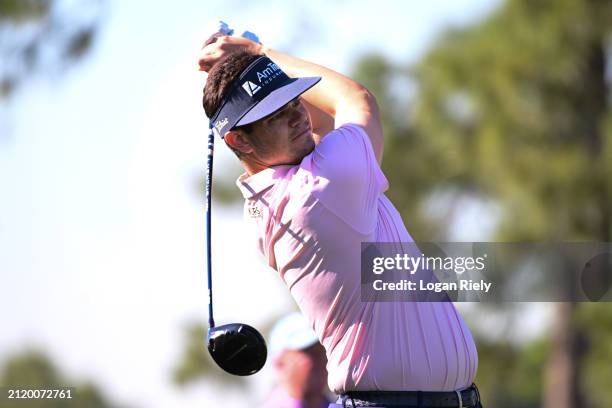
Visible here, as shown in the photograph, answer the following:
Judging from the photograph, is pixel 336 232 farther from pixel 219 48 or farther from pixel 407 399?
pixel 219 48

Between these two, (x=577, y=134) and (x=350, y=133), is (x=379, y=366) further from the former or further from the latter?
(x=577, y=134)

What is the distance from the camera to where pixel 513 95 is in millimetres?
17922

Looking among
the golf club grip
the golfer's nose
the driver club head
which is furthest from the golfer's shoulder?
the driver club head

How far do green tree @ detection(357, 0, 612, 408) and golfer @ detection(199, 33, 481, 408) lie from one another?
1436 cm

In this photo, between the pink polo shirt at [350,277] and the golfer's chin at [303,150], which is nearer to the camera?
the pink polo shirt at [350,277]

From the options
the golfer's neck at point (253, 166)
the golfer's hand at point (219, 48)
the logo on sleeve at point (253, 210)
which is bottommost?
the logo on sleeve at point (253, 210)

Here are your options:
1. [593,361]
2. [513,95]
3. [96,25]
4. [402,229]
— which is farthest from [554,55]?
[402,229]

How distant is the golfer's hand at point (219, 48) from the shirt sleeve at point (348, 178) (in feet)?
1.73

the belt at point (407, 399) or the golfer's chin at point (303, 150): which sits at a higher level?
the golfer's chin at point (303, 150)

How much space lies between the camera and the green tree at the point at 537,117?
1758cm

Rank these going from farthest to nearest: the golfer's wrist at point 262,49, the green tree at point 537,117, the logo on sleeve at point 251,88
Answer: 1. the green tree at point 537,117
2. the golfer's wrist at point 262,49
3. the logo on sleeve at point 251,88

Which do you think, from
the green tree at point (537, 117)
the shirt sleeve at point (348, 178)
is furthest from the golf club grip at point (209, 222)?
the green tree at point (537, 117)

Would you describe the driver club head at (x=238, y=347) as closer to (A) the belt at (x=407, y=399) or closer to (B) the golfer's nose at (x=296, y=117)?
(A) the belt at (x=407, y=399)

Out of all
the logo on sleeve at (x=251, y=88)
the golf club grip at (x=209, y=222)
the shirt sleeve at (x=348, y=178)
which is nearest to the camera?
the shirt sleeve at (x=348, y=178)
